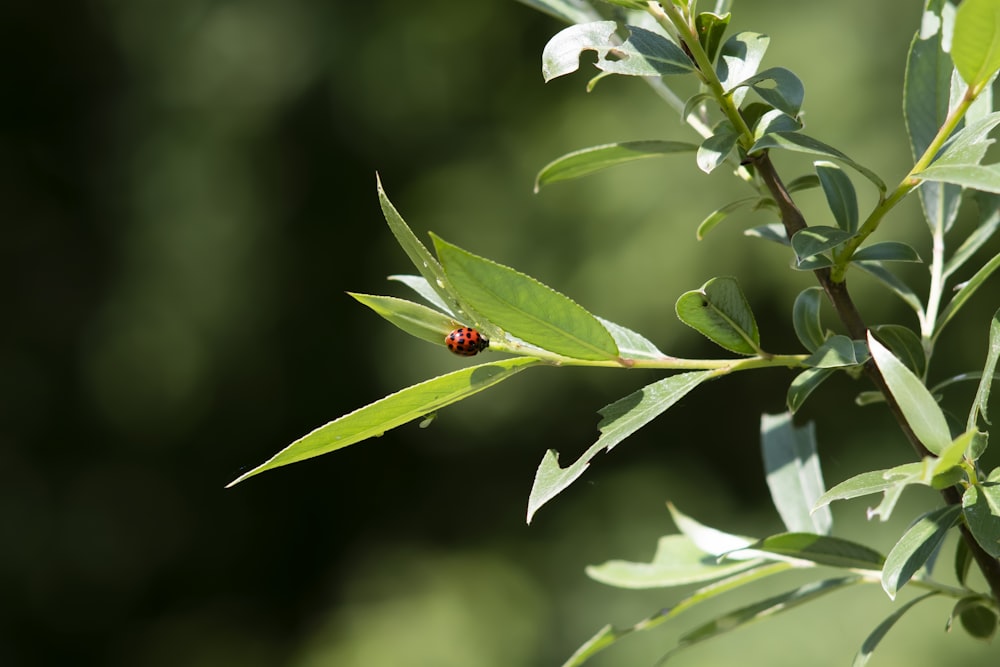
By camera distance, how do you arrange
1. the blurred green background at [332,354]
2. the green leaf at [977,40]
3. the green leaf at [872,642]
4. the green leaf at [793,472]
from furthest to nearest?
1. the blurred green background at [332,354]
2. the green leaf at [793,472]
3. the green leaf at [872,642]
4. the green leaf at [977,40]

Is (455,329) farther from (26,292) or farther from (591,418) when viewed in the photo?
(26,292)

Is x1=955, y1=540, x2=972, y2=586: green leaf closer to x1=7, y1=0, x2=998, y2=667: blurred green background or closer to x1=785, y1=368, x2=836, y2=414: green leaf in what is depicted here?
x1=785, y1=368, x2=836, y2=414: green leaf

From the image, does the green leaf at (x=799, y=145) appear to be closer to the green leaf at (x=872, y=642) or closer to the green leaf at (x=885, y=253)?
the green leaf at (x=885, y=253)

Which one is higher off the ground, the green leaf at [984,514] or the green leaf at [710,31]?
the green leaf at [710,31]

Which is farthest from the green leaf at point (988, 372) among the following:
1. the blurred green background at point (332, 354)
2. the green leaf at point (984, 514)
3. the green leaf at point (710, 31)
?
the blurred green background at point (332, 354)

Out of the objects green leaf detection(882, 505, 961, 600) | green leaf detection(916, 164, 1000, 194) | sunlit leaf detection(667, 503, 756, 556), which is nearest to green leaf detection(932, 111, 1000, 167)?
green leaf detection(916, 164, 1000, 194)

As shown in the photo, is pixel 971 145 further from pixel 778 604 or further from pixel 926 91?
pixel 778 604

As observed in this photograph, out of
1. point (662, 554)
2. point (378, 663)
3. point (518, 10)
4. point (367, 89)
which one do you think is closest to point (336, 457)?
point (378, 663)
